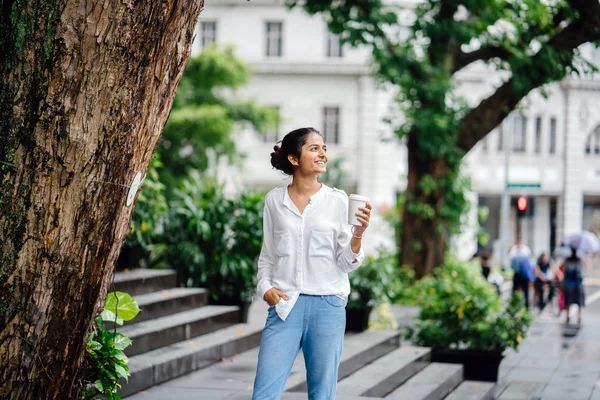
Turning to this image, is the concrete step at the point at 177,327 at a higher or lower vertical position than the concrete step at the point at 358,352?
higher

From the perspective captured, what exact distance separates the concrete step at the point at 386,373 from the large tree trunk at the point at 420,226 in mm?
10071

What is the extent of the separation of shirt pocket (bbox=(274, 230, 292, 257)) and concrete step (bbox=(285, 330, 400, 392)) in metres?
2.94

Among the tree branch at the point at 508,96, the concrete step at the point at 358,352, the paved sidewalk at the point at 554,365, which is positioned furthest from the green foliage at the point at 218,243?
the tree branch at the point at 508,96

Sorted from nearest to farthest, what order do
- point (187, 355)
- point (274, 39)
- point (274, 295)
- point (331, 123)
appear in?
point (274, 295)
point (187, 355)
point (331, 123)
point (274, 39)

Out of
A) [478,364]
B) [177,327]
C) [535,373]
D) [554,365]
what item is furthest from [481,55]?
[177,327]

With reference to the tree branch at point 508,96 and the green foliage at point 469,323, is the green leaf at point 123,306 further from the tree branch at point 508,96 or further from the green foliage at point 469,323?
the tree branch at point 508,96

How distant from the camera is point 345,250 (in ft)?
15.1

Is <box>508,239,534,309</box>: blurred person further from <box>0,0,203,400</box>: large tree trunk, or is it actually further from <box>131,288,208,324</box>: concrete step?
<box>0,0,203,400</box>: large tree trunk

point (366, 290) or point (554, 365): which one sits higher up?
point (366, 290)

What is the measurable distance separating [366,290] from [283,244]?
6.60 meters

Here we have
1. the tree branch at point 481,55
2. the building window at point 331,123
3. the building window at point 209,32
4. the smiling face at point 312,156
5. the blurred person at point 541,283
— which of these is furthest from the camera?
the building window at point 209,32

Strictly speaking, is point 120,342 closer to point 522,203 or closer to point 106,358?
point 106,358

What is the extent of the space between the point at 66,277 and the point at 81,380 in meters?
0.67

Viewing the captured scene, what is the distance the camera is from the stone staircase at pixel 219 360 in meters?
7.45
